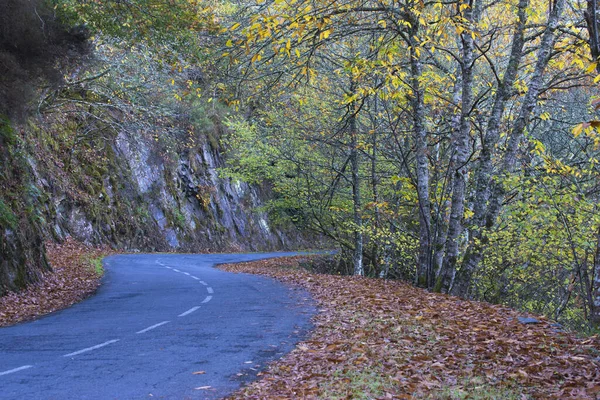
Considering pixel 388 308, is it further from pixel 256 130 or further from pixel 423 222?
pixel 256 130

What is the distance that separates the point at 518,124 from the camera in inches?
465

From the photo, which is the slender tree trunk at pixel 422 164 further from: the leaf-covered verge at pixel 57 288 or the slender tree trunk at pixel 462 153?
the leaf-covered verge at pixel 57 288

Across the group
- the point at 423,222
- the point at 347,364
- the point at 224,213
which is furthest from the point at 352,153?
the point at 224,213

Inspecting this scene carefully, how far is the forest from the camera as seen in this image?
1152cm

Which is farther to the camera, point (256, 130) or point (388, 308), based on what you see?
point (256, 130)

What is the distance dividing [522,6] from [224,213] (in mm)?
34874

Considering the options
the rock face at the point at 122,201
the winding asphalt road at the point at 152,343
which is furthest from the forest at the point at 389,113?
the winding asphalt road at the point at 152,343

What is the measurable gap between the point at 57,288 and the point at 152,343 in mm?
8739

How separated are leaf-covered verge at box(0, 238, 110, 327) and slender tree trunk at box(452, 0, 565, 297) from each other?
9719mm

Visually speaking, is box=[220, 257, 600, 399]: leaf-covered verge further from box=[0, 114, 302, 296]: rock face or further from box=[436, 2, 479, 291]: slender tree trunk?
box=[0, 114, 302, 296]: rock face

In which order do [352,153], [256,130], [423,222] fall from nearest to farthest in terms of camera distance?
[423,222]
[352,153]
[256,130]

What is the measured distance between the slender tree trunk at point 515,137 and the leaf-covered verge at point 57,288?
31.9 ft

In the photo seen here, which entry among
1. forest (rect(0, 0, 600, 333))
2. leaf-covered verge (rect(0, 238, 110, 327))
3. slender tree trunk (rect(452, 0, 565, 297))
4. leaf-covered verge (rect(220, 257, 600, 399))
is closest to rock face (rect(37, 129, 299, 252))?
forest (rect(0, 0, 600, 333))

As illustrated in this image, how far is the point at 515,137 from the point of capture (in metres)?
11.8
